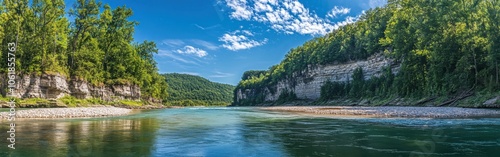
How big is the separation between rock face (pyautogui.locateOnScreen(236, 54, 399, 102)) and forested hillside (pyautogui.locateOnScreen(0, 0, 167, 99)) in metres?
49.3

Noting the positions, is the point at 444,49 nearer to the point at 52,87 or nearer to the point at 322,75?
the point at 322,75

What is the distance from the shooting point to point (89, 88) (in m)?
60.0

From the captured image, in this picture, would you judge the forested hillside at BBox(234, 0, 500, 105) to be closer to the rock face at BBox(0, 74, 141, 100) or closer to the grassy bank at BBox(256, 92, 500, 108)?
the grassy bank at BBox(256, 92, 500, 108)

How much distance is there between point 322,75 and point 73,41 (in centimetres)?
6433

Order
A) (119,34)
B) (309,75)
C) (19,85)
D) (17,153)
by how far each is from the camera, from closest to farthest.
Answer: (17,153) < (19,85) < (119,34) < (309,75)

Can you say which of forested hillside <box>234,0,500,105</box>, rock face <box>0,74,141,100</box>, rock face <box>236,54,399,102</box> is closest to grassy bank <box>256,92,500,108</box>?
forested hillside <box>234,0,500,105</box>

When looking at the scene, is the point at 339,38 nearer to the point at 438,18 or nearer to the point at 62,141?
the point at 438,18

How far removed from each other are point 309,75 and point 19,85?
78.9 m

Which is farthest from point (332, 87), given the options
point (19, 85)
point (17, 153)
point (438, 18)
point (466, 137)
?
point (17, 153)

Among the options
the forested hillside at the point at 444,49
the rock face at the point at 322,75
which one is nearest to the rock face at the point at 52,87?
the forested hillside at the point at 444,49

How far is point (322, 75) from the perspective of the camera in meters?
96.8

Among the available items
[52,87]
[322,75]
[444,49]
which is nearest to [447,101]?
[444,49]

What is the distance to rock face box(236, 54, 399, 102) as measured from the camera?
238 feet

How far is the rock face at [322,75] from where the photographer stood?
72.4 meters
